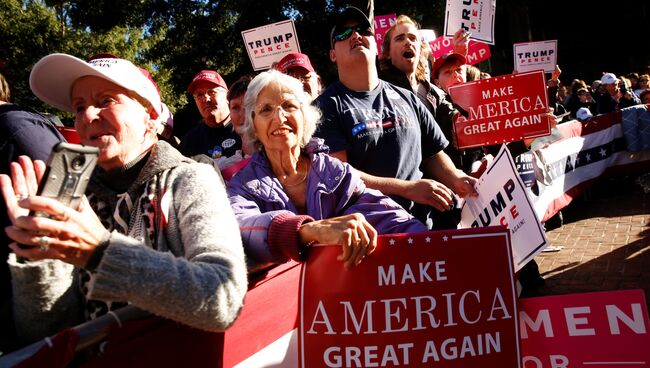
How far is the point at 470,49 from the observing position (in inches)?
350

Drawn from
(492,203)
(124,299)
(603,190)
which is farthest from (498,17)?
(124,299)

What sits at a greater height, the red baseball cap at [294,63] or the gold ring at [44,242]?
the red baseball cap at [294,63]

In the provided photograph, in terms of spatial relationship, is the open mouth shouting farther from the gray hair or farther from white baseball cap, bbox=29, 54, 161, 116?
white baseball cap, bbox=29, 54, 161, 116

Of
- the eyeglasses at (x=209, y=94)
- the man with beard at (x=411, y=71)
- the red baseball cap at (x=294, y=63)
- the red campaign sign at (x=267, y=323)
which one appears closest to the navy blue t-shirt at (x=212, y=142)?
the eyeglasses at (x=209, y=94)

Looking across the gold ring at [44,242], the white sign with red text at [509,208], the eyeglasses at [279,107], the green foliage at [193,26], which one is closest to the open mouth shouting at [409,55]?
the white sign with red text at [509,208]

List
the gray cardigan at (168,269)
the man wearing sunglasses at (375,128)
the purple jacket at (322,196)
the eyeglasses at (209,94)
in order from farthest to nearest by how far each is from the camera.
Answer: the eyeglasses at (209,94) → the man wearing sunglasses at (375,128) → the purple jacket at (322,196) → the gray cardigan at (168,269)

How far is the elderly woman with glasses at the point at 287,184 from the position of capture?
2.23 meters

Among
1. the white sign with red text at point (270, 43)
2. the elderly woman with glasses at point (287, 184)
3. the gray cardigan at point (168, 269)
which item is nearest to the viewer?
the gray cardigan at point (168, 269)

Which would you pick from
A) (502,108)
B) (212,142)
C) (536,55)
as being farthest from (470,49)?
(212,142)

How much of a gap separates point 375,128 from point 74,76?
5.63 ft

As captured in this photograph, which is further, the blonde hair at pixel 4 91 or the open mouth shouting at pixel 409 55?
the open mouth shouting at pixel 409 55

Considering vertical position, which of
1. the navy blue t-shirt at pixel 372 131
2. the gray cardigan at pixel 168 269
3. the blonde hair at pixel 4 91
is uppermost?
the blonde hair at pixel 4 91

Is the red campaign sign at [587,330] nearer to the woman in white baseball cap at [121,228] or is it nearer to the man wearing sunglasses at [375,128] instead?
the man wearing sunglasses at [375,128]

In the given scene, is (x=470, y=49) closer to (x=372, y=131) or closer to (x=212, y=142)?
(x=212, y=142)
